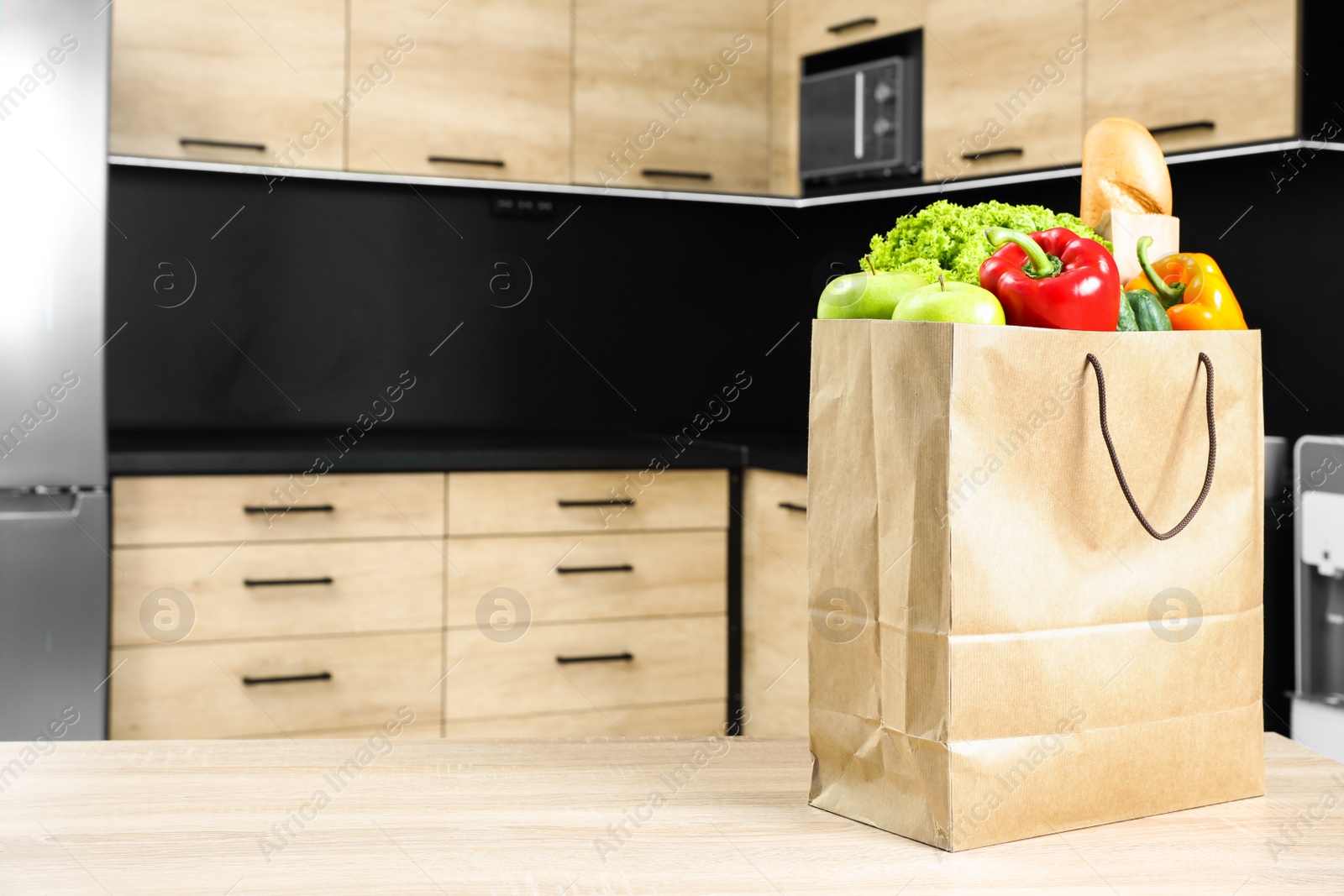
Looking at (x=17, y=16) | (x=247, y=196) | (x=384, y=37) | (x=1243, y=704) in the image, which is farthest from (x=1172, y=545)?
(x=247, y=196)

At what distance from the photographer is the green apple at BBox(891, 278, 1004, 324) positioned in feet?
1.97

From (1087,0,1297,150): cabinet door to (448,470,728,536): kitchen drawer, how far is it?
3.52 feet

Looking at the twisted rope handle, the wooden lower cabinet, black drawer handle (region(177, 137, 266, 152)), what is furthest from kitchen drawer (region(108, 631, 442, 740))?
the twisted rope handle

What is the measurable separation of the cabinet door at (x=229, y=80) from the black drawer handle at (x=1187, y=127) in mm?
1656

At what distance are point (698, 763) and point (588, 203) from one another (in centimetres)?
252

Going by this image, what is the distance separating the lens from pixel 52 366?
217 centimetres

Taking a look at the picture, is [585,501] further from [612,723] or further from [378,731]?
[378,731]

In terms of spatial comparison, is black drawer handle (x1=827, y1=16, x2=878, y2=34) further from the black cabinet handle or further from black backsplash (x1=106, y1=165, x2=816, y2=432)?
the black cabinet handle

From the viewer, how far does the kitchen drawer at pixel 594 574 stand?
246 cm

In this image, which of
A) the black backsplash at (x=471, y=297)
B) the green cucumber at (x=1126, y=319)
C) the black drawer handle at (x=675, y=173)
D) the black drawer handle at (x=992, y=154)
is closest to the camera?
the green cucumber at (x=1126, y=319)

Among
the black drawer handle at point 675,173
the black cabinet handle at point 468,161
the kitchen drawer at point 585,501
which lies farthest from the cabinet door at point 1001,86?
the black cabinet handle at point 468,161

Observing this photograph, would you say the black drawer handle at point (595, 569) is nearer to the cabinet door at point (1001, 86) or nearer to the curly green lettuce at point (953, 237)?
the cabinet door at point (1001, 86)

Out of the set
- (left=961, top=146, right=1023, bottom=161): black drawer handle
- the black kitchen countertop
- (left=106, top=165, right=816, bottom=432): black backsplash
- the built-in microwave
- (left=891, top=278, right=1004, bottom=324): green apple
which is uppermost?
the built-in microwave

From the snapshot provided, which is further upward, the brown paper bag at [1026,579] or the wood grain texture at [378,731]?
the brown paper bag at [1026,579]
